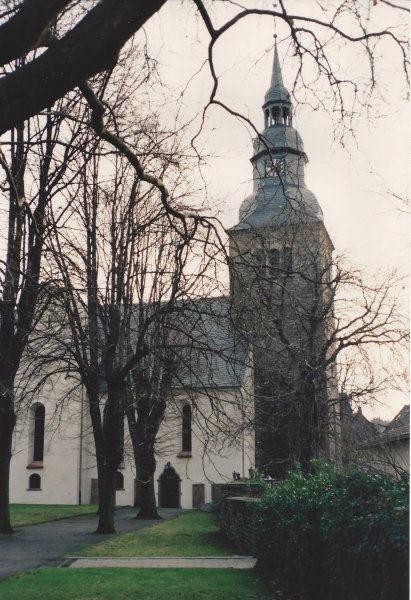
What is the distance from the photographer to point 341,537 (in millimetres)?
6352

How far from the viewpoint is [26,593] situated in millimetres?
8945

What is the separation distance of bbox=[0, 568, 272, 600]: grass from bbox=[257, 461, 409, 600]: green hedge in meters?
0.70

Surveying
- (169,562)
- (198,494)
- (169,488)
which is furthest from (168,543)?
(169,488)

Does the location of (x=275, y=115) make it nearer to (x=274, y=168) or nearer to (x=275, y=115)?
(x=275, y=115)

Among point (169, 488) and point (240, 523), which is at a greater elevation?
point (240, 523)

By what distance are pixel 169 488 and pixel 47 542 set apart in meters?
19.9

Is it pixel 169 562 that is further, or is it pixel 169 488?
pixel 169 488

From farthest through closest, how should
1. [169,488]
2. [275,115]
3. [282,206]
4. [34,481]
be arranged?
[275,115], [34,481], [169,488], [282,206]

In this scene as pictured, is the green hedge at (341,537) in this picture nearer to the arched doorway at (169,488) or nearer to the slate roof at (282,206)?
the slate roof at (282,206)

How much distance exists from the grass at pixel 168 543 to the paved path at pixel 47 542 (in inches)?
30.5

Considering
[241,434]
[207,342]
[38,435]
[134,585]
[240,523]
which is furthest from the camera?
[38,435]

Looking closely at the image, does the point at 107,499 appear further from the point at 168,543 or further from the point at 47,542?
the point at 168,543

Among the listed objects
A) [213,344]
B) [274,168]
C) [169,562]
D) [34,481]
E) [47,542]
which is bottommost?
[34,481]

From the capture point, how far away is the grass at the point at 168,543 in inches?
526
